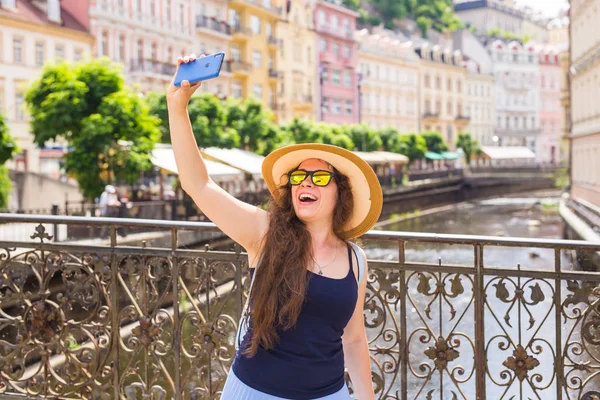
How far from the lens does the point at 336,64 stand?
227 feet

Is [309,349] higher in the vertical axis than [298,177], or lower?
lower

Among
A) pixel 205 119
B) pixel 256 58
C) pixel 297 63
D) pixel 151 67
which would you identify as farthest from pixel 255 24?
pixel 205 119

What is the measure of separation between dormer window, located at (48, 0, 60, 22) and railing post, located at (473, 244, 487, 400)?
3640 centimetres

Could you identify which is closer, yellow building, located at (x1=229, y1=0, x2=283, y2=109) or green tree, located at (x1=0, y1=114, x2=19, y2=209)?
green tree, located at (x1=0, y1=114, x2=19, y2=209)

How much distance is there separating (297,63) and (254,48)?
740 centimetres

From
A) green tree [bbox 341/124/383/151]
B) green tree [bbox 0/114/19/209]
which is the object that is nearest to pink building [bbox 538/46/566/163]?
green tree [bbox 341/124/383/151]

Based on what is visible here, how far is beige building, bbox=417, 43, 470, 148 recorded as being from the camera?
286 ft

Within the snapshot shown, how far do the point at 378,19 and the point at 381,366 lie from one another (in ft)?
301

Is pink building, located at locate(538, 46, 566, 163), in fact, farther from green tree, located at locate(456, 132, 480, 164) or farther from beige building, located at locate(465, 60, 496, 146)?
green tree, located at locate(456, 132, 480, 164)

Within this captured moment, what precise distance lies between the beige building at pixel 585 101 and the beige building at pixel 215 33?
22.2 metres

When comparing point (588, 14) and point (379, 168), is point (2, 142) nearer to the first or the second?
point (588, 14)

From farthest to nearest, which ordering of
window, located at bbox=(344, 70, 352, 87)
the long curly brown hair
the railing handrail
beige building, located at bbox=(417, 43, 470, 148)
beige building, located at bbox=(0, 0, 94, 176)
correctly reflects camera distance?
1. beige building, located at bbox=(417, 43, 470, 148)
2. window, located at bbox=(344, 70, 352, 87)
3. beige building, located at bbox=(0, 0, 94, 176)
4. the railing handrail
5. the long curly brown hair

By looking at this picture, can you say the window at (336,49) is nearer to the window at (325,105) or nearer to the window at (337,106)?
the window at (337,106)

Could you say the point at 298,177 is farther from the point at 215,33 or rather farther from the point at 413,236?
the point at 215,33
